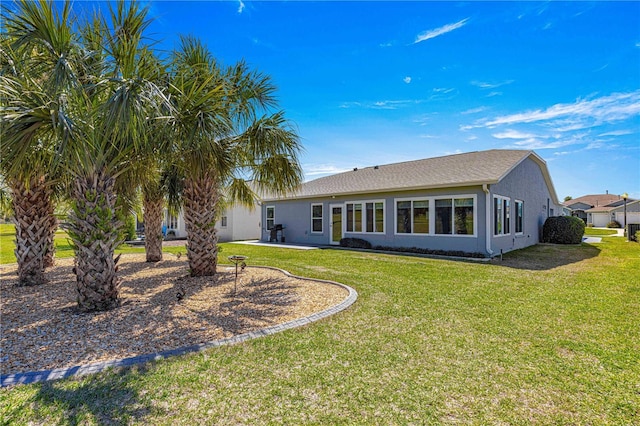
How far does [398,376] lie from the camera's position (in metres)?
3.35

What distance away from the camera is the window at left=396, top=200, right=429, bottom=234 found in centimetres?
1443

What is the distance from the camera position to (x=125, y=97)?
13.6 feet

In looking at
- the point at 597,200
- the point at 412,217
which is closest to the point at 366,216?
the point at 412,217

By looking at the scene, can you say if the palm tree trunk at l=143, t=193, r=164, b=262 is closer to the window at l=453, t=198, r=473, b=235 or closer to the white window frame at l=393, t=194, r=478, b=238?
the white window frame at l=393, t=194, r=478, b=238

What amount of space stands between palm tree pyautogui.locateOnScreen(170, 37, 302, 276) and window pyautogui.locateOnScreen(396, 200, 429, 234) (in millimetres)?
7936

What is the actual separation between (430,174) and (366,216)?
150 inches

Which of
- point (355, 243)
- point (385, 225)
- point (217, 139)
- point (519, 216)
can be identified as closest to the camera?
point (217, 139)

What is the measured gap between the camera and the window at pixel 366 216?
634 inches

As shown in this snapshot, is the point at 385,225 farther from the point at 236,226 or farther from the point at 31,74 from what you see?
the point at 31,74

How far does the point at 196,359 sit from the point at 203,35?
7.02 m

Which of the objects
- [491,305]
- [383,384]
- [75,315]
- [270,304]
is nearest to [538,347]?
[491,305]

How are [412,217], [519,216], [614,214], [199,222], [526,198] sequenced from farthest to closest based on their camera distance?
1. [614,214]
2. [526,198]
3. [519,216]
4. [412,217]
5. [199,222]

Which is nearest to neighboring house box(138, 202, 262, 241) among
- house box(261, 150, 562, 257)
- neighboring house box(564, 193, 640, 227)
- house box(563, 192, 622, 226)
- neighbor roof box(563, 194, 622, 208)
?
house box(261, 150, 562, 257)

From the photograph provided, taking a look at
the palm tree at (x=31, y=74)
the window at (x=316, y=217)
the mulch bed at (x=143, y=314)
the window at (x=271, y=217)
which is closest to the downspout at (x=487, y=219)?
the mulch bed at (x=143, y=314)
